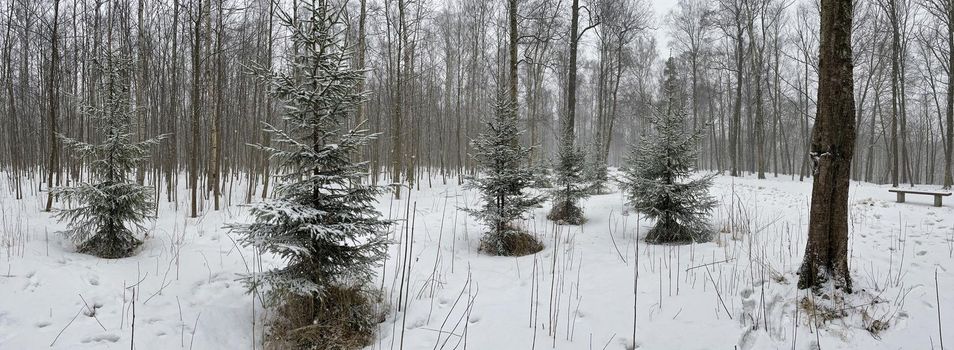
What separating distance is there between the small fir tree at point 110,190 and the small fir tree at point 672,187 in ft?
24.3

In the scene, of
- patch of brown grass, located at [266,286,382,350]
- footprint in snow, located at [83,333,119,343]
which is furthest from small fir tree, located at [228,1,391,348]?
footprint in snow, located at [83,333,119,343]

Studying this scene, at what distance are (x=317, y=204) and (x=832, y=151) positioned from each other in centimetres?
502

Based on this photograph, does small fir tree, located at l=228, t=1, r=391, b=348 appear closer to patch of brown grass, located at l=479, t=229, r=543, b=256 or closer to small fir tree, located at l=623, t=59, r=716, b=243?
patch of brown grass, located at l=479, t=229, r=543, b=256

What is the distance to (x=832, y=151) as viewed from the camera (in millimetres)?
3781

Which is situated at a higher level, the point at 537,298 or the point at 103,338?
the point at 537,298

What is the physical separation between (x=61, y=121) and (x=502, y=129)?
2272 centimetres

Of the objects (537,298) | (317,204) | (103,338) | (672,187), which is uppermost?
(672,187)

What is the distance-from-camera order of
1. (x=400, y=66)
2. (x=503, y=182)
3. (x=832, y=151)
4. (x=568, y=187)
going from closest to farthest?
(x=832, y=151)
(x=503, y=182)
(x=568, y=187)
(x=400, y=66)

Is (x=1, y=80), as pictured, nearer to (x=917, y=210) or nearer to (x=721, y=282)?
(x=721, y=282)

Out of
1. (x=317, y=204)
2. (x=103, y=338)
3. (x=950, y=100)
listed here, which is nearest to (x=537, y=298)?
(x=317, y=204)

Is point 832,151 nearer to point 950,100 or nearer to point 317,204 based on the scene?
point 317,204

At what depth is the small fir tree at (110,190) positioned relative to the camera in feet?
16.7

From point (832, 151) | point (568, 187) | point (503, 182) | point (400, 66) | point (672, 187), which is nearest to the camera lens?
point (832, 151)

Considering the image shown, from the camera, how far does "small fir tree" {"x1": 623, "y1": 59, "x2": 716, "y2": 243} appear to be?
21.1 ft
